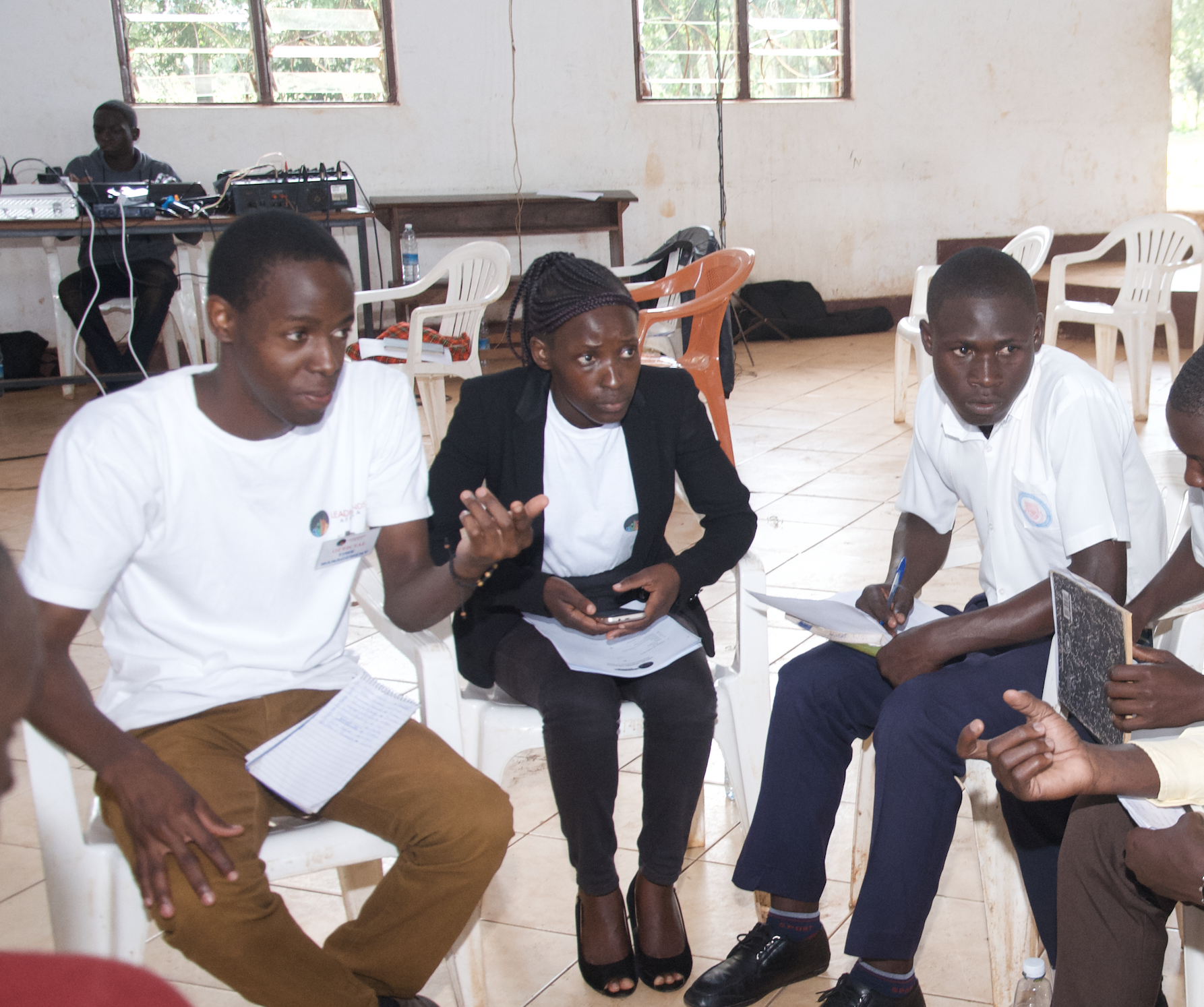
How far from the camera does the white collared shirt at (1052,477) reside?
1.63 meters

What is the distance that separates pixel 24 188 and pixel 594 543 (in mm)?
3971

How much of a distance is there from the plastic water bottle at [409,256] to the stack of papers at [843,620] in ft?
17.3

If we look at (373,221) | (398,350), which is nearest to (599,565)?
(398,350)

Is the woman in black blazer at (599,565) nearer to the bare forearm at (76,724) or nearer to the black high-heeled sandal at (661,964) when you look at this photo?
the black high-heeled sandal at (661,964)

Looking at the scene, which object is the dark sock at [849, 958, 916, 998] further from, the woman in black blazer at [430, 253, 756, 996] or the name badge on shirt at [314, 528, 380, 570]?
the name badge on shirt at [314, 528, 380, 570]

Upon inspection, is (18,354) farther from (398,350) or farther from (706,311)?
(706,311)

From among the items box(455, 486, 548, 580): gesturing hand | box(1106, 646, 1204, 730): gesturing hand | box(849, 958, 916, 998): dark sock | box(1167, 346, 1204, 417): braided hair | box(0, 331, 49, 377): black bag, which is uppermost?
box(1167, 346, 1204, 417): braided hair

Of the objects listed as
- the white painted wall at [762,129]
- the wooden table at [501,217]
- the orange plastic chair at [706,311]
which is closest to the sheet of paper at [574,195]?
the wooden table at [501,217]

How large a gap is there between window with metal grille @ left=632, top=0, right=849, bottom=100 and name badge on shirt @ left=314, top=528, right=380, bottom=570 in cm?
683

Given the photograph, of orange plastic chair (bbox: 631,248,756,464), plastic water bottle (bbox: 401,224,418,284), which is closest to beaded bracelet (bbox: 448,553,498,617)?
orange plastic chair (bbox: 631,248,756,464)

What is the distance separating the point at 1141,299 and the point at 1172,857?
4.78 m

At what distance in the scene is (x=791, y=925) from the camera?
168cm

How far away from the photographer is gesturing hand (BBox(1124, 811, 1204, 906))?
122 centimetres

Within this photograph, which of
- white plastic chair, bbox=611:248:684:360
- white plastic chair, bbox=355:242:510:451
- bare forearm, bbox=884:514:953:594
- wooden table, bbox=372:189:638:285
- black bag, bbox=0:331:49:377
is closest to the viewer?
bare forearm, bbox=884:514:953:594
